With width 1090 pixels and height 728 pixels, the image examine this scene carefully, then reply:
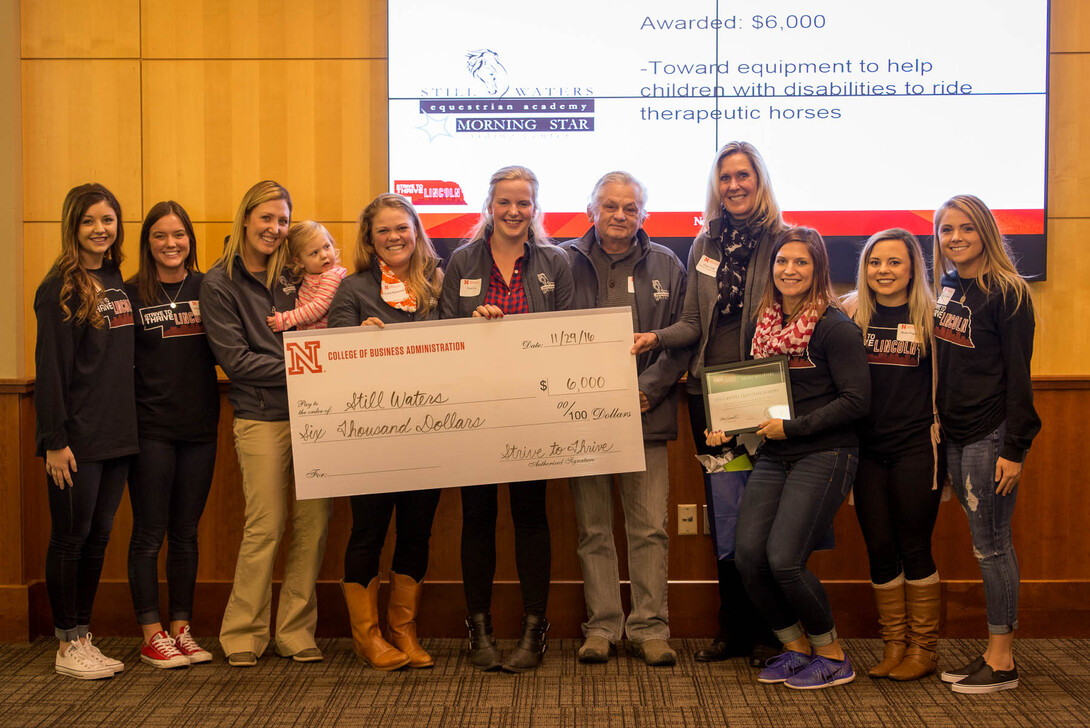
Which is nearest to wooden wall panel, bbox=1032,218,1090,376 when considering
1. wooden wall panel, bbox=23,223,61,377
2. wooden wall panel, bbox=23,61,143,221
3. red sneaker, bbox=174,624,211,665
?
red sneaker, bbox=174,624,211,665

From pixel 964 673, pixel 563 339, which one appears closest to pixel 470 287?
pixel 563 339

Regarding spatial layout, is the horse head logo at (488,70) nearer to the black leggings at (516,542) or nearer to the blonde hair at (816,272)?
the blonde hair at (816,272)

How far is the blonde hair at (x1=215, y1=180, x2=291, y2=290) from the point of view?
3221 millimetres

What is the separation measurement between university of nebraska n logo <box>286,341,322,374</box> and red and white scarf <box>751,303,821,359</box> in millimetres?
1513

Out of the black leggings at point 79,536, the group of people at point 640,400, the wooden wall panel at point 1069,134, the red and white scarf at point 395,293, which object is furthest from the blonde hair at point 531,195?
the wooden wall panel at point 1069,134

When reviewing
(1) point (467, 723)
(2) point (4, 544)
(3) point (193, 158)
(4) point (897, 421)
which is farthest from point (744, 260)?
(2) point (4, 544)

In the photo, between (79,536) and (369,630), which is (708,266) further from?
(79,536)

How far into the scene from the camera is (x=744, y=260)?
323 cm

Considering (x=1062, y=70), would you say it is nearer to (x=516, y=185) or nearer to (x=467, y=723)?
(x=516, y=185)

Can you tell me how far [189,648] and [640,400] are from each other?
188 centimetres

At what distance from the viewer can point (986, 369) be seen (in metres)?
2.93

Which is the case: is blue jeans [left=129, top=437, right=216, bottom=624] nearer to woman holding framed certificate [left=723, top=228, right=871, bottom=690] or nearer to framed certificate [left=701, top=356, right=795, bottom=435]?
framed certificate [left=701, top=356, right=795, bottom=435]

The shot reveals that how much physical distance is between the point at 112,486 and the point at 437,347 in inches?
49.7

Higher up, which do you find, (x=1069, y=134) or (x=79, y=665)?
(x=1069, y=134)
